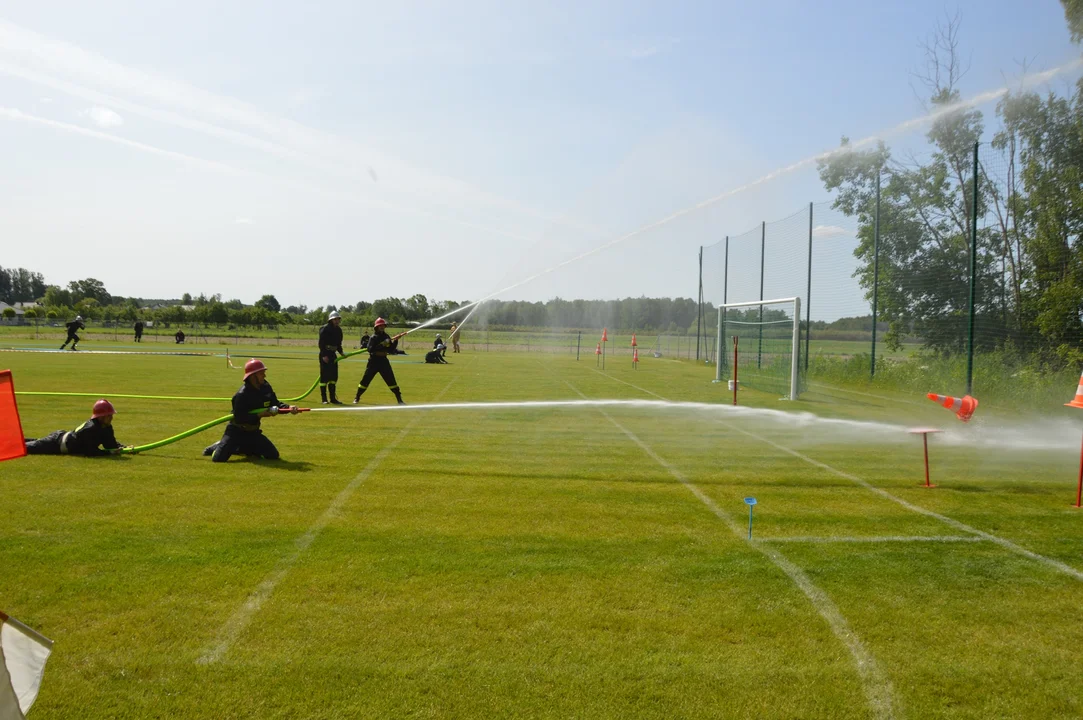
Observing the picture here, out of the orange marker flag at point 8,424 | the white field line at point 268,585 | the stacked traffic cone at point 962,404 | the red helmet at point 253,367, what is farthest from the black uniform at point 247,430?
the stacked traffic cone at point 962,404

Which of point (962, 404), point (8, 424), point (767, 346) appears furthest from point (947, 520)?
point (767, 346)

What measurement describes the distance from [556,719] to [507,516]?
12.8ft

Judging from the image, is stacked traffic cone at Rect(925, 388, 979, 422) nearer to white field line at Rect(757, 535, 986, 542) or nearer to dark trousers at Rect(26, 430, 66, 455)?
white field line at Rect(757, 535, 986, 542)

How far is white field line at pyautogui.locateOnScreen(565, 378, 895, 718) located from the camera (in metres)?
4.04

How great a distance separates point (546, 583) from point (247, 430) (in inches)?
261

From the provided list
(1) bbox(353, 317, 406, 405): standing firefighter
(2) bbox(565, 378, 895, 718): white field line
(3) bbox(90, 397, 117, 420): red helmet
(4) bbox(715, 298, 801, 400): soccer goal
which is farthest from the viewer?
(4) bbox(715, 298, 801, 400): soccer goal

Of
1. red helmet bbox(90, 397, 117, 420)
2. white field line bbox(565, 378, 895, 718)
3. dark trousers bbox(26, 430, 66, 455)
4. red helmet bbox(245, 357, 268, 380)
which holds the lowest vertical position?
white field line bbox(565, 378, 895, 718)

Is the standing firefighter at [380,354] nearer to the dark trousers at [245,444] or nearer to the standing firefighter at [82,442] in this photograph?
the dark trousers at [245,444]

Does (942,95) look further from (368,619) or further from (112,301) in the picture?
(112,301)

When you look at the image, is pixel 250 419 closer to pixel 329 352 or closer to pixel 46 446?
pixel 46 446

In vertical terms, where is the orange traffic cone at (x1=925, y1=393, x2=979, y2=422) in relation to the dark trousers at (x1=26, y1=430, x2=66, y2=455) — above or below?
above

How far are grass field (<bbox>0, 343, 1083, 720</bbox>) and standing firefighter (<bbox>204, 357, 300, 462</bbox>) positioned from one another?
1.30 ft

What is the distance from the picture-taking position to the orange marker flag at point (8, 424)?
13.4 ft

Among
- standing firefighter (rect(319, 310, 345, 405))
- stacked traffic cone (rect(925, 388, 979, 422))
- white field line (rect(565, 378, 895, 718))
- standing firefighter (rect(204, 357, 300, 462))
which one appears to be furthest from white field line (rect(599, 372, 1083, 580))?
standing firefighter (rect(319, 310, 345, 405))
